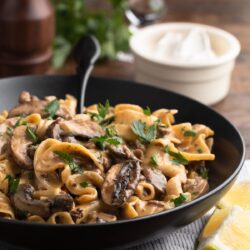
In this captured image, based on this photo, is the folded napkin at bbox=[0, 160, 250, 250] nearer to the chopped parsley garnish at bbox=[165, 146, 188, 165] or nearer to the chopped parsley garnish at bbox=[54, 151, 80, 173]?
the chopped parsley garnish at bbox=[165, 146, 188, 165]

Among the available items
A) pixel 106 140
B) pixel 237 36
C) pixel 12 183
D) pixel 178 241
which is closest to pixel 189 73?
pixel 237 36

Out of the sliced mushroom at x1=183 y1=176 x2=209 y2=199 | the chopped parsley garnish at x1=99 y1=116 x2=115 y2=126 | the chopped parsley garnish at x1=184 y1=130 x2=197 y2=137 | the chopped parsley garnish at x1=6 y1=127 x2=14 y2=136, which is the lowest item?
the sliced mushroom at x1=183 y1=176 x2=209 y2=199

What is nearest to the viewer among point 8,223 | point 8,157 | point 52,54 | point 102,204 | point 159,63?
point 8,223

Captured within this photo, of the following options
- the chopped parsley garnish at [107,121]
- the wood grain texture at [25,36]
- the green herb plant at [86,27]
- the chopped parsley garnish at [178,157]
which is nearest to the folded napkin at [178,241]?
the chopped parsley garnish at [178,157]

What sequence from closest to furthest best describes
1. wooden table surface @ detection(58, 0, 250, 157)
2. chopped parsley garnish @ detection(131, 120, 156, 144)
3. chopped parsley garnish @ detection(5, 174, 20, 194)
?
chopped parsley garnish @ detection(5, 174, 20, 194) < chopped parsley garnish @ detection(131, 120, 156, 144) < wooden table surface @ detection(58, 0, 250, 157)

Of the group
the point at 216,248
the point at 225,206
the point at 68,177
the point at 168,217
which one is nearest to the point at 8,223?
the point at 68,177

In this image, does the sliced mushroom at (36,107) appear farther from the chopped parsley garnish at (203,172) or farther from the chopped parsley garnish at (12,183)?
the chopped parsley garnish at (203,172)

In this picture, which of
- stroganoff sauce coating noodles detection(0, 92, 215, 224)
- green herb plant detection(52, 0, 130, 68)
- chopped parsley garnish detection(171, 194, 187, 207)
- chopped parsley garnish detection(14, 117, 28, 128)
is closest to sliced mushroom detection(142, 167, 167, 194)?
stroganoff sauce coating noodles detection(0, 92, 215, 224)

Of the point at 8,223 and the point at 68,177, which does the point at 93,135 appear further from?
the point at 8,223
